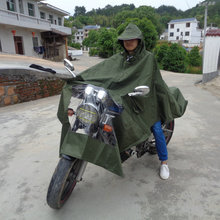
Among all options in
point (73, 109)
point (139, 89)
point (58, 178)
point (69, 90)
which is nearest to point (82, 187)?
point (58, 178)

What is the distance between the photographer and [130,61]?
83.4 inches

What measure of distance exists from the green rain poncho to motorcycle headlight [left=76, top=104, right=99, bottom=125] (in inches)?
4.9

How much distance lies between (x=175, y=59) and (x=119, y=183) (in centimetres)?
1780

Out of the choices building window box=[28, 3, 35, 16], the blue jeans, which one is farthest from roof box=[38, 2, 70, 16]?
the blue jeans

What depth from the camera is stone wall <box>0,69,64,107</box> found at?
16.7ft

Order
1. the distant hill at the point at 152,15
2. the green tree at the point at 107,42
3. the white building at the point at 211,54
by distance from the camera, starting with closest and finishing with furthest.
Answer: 1. the white building at the point at 211,54
2. the green tree at the point at 107,42
3. the distant hill at the point at 152,15

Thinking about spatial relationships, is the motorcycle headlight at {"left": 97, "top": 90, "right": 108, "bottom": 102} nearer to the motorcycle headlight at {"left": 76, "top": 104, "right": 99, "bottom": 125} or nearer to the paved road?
the motorcycle headlight at {"left": 76, "top": 104, "right": 99, "bottom": 125}

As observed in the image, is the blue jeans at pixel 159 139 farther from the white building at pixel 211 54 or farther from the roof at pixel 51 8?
the roof at pixel 51 8

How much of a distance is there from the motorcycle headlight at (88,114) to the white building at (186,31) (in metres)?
61.4

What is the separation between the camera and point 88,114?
1.63 meters

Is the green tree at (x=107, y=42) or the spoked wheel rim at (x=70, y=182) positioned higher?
the green tree at (x=107, y=42)

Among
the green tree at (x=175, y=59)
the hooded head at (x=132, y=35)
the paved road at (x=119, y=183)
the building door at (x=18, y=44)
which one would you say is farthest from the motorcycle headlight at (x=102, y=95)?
the green tree at (x=175, y=59)

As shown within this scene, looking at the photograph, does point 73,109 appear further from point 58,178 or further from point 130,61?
point 130,61

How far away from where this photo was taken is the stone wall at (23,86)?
16.7 ft
